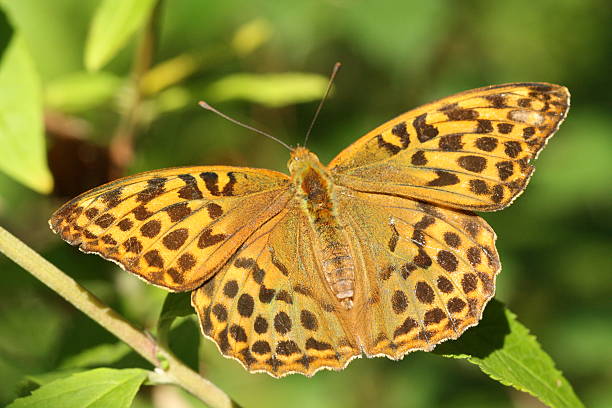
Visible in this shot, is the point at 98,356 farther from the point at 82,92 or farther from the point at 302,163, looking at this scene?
the point at 82,92

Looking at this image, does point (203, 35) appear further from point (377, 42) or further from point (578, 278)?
point (578, 278)

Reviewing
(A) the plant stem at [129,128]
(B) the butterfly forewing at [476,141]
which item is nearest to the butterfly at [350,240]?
(B) the butterfly forewing at [476,141]

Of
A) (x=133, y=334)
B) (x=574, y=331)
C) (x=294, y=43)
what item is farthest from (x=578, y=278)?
(x=133, y=334)

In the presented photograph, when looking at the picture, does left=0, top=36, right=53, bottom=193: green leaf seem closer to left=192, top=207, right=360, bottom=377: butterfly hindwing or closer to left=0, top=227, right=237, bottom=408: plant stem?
left=0, top=227, right=237, bottom=408: plant stem

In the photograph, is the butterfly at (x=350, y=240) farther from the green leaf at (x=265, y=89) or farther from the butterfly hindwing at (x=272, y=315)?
the green leaf at (x=265, y=89)

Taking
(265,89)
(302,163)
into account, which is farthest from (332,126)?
(302,163)
